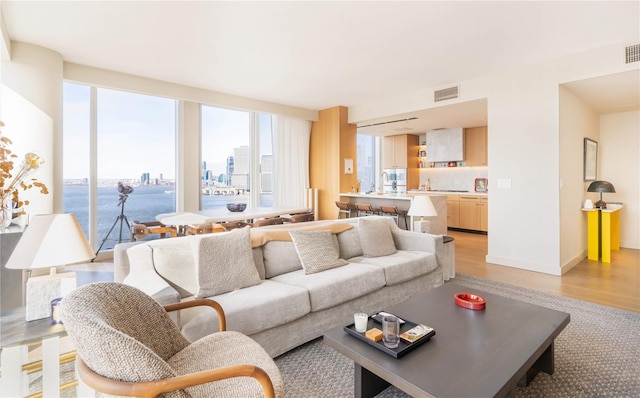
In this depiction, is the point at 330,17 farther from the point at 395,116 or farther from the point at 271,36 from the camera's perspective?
the point at 395,116

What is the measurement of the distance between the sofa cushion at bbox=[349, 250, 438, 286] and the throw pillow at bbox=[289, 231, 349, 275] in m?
0.35

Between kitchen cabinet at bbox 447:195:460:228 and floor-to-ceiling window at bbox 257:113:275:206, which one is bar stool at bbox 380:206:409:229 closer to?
kitchen cabinet at bbox 447:195:460:228

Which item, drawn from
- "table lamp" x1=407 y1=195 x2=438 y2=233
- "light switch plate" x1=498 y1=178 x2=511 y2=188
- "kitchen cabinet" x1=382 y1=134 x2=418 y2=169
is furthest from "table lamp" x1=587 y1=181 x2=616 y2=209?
"kitchen cabinet" x1=382 y1=134 x2=418 y2=169

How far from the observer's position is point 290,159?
23.3 feet

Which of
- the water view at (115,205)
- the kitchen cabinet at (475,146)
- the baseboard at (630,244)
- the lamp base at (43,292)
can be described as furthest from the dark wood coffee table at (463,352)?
the kitchen cabinet at (475,146)

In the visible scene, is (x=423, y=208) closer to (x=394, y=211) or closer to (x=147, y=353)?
(x=394, y=211)

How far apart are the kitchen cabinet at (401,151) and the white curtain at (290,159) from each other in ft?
9.30

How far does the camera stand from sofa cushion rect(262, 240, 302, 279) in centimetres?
279

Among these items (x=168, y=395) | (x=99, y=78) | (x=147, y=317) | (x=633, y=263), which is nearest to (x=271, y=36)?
(x=99, y=78)

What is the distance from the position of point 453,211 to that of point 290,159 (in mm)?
4085

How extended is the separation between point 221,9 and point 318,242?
94.0 inches

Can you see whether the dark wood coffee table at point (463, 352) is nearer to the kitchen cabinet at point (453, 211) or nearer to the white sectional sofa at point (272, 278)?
the white sectional sofa at point (272, 278)

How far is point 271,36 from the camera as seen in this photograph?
3.57 m

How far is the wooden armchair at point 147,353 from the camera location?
3.52 ft
